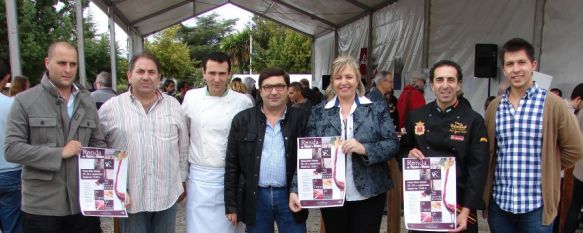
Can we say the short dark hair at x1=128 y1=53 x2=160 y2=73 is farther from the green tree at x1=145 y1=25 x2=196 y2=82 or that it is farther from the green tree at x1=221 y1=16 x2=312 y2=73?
the green tree at x1=221 y1=16 x2=312 y2=73

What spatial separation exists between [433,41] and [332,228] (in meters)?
8.29

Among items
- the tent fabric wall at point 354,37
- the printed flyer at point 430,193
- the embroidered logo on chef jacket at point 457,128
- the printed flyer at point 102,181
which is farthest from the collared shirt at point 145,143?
the tent fabric wall at point 354,37

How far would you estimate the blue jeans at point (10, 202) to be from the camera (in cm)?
348

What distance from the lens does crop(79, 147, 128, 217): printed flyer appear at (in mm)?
2486

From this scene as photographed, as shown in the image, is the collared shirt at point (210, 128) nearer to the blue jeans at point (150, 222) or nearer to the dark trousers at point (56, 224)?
Result: the blue jeans at point (150, 222)

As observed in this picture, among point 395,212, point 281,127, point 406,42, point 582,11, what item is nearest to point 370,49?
point 406,42

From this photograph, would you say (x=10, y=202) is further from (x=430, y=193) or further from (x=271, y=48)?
(x=271, y=48)

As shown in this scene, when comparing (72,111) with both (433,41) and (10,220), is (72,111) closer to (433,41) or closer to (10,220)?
(10,220)

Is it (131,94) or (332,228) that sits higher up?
(131,94)

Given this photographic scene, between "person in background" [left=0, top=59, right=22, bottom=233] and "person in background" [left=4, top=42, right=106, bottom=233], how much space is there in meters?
1.20

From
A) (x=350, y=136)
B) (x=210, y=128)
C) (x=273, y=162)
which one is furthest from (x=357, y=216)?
(x=210, y=128)

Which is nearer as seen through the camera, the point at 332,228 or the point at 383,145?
the point at 383,145

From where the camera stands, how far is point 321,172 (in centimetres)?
257

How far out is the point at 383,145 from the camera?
2586mm
